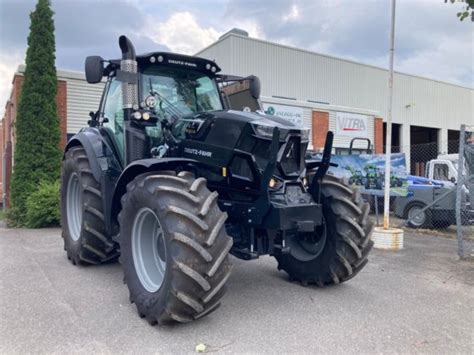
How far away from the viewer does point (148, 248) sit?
4328mm

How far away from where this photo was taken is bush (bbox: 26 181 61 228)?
9.84m

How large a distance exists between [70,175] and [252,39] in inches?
667

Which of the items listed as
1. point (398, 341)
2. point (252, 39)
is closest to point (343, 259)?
point (398, 341)

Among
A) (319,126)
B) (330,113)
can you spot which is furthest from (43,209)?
(330,113)

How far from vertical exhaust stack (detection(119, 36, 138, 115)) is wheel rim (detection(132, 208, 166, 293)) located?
1.25m

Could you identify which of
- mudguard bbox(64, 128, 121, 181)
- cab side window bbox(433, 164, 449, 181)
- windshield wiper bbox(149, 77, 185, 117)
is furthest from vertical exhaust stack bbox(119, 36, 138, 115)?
cab side window bbox(433, 164, 449, 181)

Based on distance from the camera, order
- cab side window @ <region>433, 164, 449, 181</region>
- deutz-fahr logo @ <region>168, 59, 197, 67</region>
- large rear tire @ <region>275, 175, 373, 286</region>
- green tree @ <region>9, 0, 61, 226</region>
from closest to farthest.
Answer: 1. large rear tire @ <region>275, 175, 373, 286</region>
2. deutz-fahr logo @ <region>168, 59, 197, 67</region>
3. green tree @ <region>9, 0, 61, 226</region>
4. cab side window @ <region>433, 164, 449, 181</region>

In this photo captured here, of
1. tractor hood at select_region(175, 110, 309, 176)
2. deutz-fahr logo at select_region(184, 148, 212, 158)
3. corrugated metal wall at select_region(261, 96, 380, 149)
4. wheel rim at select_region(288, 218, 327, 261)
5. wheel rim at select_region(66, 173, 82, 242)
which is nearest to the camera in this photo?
tractor hood at select_region(175, 110, 309, 176)

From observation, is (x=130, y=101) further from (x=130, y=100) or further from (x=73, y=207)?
(x=73, y=207)

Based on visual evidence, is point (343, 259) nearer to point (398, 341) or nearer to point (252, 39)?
point (398, 341)

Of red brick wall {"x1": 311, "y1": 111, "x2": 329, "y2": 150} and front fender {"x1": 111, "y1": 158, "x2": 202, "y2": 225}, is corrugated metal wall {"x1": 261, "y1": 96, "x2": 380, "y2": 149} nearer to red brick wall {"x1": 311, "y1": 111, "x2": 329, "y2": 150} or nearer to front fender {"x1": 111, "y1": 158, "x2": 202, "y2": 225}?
red brick wall {"x1": 311, "y1": 111, "x2": 329, "y2": 150}

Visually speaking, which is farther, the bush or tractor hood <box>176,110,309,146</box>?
the bush

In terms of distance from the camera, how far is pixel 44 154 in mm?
11156

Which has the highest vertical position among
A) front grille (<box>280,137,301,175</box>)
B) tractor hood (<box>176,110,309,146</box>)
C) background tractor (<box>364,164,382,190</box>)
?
tractor hood (<box>176,110,309,146</box>)
